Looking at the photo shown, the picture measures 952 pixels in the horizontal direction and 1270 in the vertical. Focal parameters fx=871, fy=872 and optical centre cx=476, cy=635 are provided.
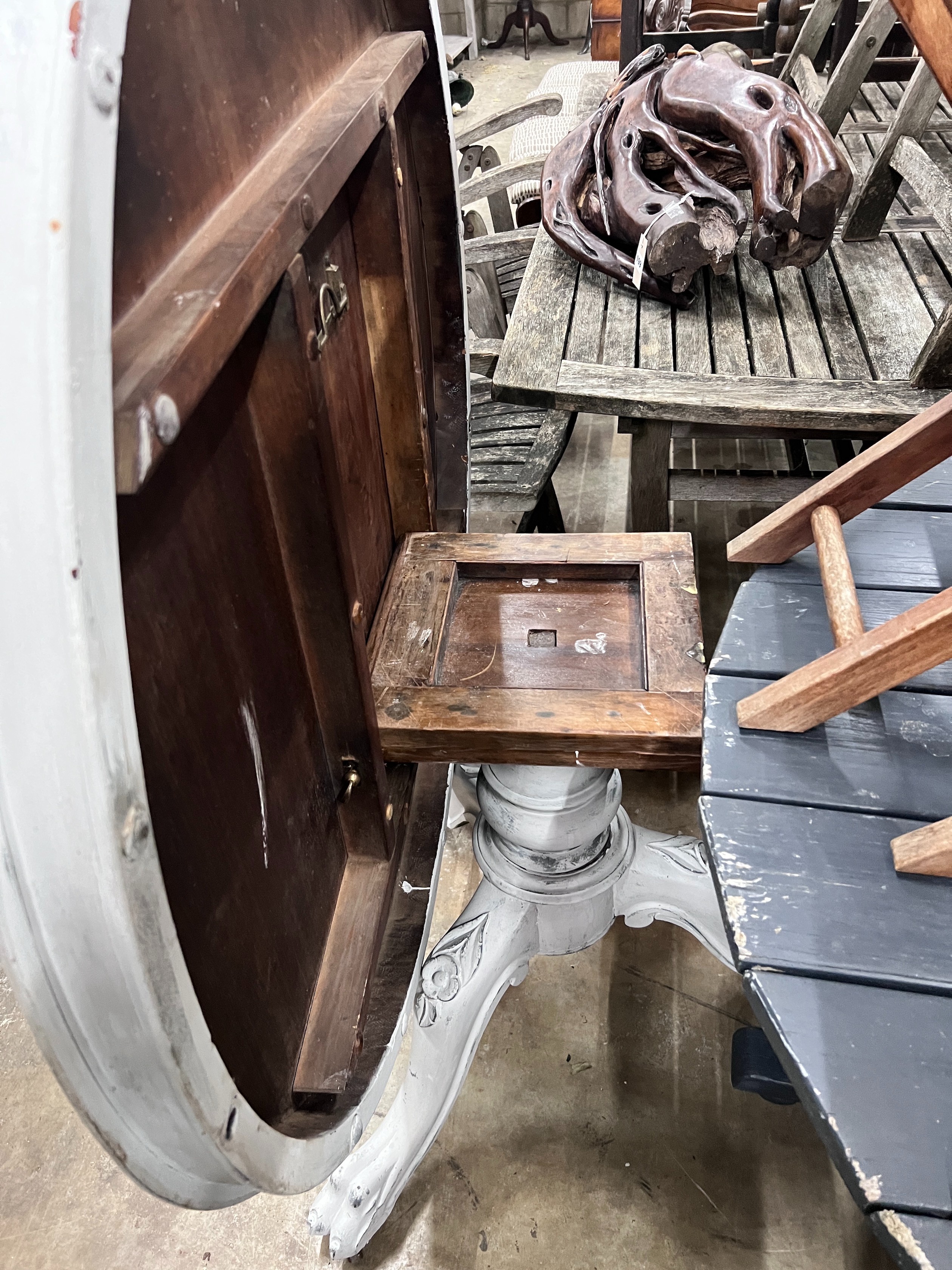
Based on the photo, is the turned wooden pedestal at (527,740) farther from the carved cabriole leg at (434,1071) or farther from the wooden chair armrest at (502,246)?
the wooden chair armrest at (502,246)

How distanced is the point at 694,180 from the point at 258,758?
1895mm

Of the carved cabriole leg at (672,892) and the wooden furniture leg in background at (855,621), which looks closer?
the wooden furniture leg in background at (855,621)

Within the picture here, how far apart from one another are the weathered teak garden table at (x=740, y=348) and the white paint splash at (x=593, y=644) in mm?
834

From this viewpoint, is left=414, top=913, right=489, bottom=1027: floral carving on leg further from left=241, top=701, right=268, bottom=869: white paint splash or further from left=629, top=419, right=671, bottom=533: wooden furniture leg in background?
left=629, top=419, right=671, bottom=533: wooden furniture leg in background

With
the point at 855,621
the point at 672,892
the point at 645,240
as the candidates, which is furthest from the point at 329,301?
the point at 645,240

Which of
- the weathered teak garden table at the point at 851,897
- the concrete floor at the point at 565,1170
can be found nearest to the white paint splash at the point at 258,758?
the weathered teak garden table at the point at 851,897

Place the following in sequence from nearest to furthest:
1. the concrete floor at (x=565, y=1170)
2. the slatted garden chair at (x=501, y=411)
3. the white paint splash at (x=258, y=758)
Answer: the white paint splash at (x=258, y=758)
the concrete floor at (x=565, y=1170)
the slatted garden chair at (x=501, y=411)

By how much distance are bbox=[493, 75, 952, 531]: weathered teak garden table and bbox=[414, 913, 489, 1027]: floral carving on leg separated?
1104mm

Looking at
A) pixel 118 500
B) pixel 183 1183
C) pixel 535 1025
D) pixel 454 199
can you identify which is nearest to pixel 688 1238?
pixel 535 1025

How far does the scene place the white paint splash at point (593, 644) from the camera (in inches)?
44.6

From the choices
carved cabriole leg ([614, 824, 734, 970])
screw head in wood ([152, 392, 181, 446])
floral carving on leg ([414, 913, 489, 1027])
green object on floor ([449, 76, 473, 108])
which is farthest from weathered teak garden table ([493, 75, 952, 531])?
green object on floor ([449, 76, 473, 108])

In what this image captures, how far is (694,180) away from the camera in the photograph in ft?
6.69

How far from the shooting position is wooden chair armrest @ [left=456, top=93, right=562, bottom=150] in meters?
3.43

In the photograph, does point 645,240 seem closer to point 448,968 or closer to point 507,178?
point 507,178
